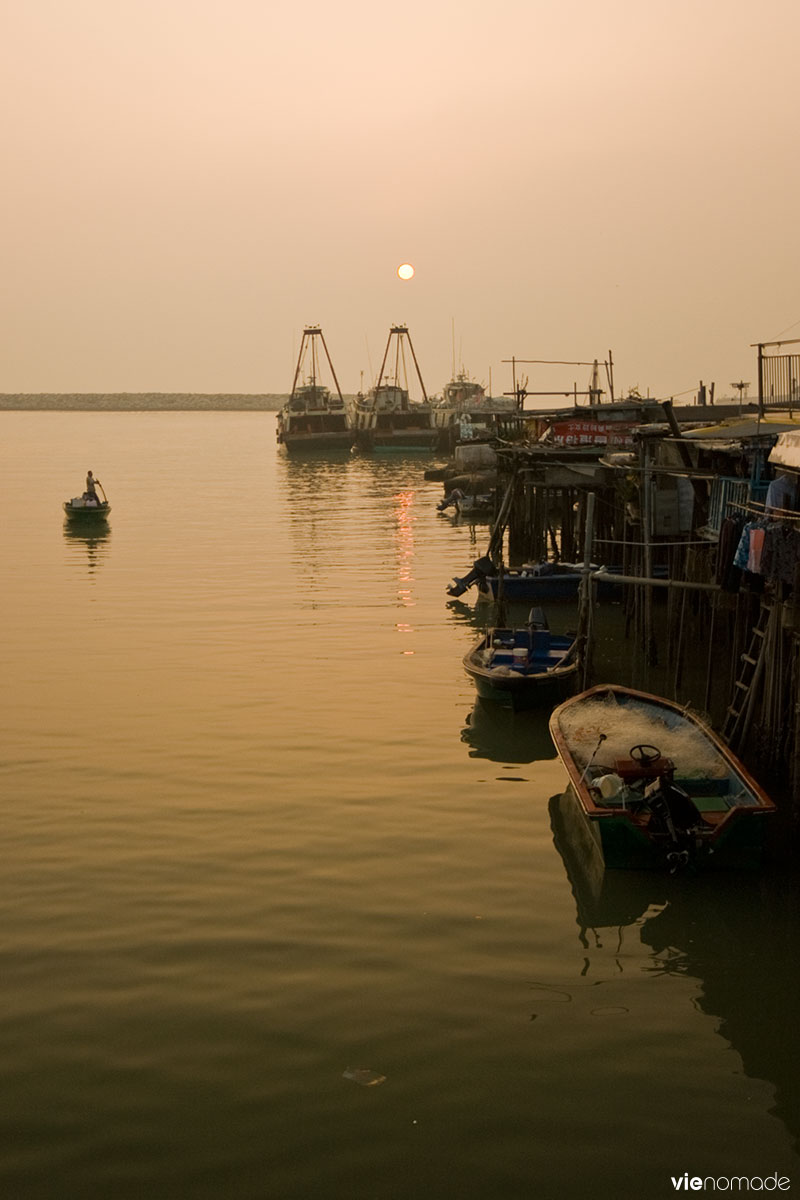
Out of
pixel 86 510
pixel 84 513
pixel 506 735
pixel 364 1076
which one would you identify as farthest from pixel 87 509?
pixel 364 1076

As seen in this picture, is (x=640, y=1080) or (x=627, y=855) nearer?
(x=640, y=1080)

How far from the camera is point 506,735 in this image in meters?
18.6

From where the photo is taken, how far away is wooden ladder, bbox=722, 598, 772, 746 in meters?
15.7

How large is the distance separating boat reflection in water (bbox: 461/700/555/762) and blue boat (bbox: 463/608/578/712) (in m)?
0.17

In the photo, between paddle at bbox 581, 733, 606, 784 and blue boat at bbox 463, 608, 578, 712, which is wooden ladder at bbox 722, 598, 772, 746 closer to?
paddle at bbox 581, 733, 606, 784

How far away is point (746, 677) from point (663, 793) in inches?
215

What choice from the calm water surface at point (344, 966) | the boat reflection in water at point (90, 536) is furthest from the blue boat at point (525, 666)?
the boat reflection in water at point (90, 536)

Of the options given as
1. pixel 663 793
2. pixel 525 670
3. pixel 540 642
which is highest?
pixel 540 642

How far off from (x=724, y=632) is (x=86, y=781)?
40.5 feet

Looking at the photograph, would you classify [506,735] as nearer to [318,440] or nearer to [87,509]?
[87,509]

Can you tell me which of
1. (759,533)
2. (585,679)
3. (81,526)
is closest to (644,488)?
(585,679)

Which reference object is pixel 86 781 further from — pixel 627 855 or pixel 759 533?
pixel 759 533

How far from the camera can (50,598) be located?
31.6 m

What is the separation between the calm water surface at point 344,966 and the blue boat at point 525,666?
389 mm
